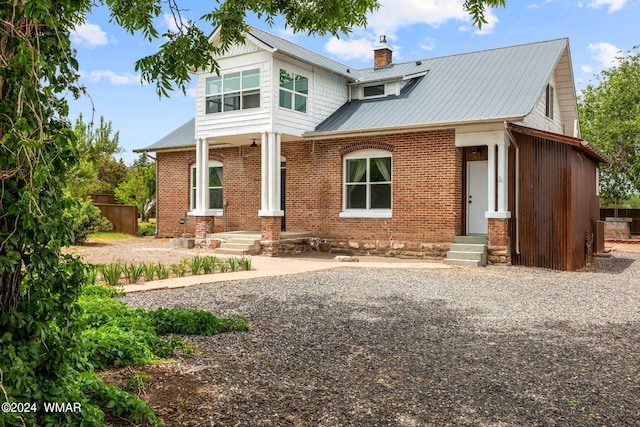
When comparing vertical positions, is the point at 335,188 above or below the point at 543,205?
above

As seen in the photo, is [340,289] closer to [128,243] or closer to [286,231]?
[286,231]

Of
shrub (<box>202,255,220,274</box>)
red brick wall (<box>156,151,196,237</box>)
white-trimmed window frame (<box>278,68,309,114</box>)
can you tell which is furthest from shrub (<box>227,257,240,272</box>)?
red brick wall (<box>156,151,196,237</box>)

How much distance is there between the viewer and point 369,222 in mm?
15523

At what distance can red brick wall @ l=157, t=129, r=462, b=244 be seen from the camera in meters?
14.2

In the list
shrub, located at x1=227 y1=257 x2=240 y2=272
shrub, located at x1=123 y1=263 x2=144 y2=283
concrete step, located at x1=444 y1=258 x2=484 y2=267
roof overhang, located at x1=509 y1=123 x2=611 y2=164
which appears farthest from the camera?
concrete step, located at x1=444 y1=258 x2=484 y2=267

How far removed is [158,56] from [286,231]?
11.6 metres

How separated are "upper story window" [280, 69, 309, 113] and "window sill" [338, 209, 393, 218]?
3.59 meters

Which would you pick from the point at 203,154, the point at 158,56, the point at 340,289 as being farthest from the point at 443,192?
the point at 158,56

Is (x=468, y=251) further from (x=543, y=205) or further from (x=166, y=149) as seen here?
(x=166, y=149)

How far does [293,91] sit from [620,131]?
19214 mm

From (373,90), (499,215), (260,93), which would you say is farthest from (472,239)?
(260,93)

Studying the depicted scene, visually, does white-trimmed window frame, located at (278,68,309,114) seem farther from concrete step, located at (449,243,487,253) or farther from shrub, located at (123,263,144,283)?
shrub, located at (123,263,144,283)

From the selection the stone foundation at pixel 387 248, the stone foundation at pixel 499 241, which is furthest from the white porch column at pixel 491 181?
the stone foundation at pixel 387 248

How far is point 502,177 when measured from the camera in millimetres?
13031
